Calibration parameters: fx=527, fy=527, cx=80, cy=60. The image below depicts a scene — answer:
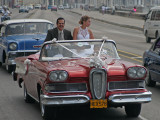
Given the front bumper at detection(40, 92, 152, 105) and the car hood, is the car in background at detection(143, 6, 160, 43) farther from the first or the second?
Result: the front bumper at detection(40, 92, 152, 105)

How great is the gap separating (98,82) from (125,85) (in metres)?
0.47

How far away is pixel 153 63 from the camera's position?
12.5 meters

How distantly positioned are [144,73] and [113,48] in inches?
59.4

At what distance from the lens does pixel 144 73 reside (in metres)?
8.30

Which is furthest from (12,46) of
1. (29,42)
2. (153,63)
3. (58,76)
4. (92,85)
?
(92,85)

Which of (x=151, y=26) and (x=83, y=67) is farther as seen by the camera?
(x=151, y=26)

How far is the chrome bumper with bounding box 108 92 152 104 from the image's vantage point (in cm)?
805

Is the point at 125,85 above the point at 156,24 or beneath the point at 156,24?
above

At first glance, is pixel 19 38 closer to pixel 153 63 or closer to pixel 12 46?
pixel 12 46

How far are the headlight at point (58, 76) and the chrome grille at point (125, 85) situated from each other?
72 centimetres

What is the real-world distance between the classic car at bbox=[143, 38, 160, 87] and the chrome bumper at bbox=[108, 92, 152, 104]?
388 cm

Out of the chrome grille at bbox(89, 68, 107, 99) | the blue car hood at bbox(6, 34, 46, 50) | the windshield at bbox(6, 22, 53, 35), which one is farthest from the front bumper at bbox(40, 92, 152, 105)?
the windshield at bbox(6, 22, 53, 35)

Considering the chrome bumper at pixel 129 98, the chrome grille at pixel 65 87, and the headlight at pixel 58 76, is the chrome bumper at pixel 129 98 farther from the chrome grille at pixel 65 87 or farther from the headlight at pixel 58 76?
the headlight at pixel 58 76

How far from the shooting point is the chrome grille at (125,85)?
820 cm
